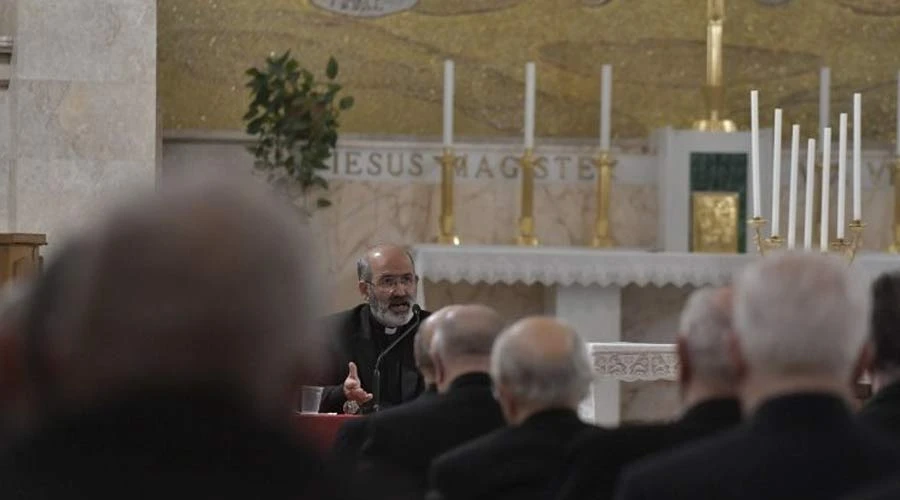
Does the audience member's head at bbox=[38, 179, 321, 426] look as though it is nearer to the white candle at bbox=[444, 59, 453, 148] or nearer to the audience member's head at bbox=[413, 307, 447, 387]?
the audience member's head at bbox=[413, 307, 447, 387]

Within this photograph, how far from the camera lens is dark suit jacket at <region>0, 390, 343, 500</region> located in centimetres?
203

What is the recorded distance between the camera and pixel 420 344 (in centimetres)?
525

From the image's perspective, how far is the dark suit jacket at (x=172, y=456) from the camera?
A: 6.64 ft

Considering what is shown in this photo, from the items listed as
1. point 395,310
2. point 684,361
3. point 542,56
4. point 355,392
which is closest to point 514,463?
point 684,361

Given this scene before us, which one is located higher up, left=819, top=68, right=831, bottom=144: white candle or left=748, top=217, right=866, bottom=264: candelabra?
left=819, top=68, right=831, bottom=144: white candle

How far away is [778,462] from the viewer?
325cm

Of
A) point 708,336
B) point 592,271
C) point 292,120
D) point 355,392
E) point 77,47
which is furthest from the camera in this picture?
point 292,120

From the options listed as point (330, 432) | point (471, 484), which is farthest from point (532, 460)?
point (330, 432)

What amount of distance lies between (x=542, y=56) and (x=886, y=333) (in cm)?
828

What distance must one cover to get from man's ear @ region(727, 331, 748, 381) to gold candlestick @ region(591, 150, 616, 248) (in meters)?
8.25

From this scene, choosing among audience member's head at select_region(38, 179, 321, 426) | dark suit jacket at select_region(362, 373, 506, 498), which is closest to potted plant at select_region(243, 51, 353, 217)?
dark suit jacket at select_region(362, 373, 506, 498)

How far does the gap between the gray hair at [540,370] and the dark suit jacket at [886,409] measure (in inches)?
24.0

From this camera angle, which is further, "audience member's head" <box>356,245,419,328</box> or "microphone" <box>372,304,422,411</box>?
"audience member's head" <box>356,245,419,328</box>

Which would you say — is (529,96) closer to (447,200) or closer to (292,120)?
(447,200)
